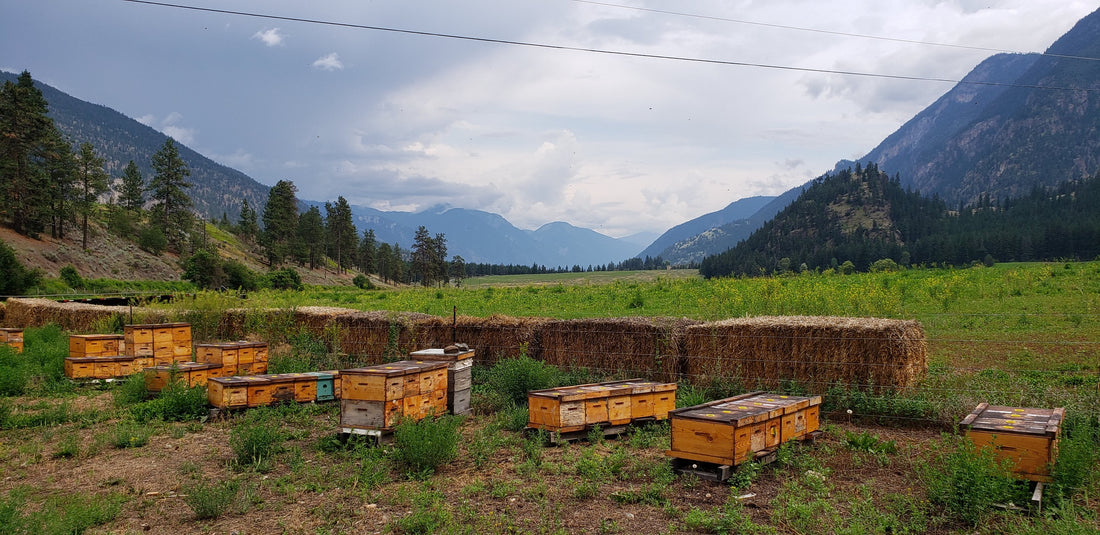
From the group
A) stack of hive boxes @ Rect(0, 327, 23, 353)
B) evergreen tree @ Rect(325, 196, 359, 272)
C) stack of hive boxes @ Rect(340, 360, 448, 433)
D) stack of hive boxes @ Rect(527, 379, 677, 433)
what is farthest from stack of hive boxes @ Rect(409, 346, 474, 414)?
evergreen tree @ Rect(325, 196, 359, 272)

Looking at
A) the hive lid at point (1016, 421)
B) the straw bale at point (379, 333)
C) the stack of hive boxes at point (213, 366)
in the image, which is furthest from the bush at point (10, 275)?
the hive lid at point (1016, 421)

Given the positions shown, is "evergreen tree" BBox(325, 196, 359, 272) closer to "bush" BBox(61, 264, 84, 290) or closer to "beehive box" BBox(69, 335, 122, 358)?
"bush" BBox(61, 264, 84, 290)

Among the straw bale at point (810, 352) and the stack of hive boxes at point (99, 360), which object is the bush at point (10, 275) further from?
the straw bale at point (810, 352)

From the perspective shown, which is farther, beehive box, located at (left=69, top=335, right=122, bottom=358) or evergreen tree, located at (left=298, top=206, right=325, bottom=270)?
evergreen tree, located at (left=298, top=206, right=325, bottom=270)

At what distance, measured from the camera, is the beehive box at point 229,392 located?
1137 centimetres

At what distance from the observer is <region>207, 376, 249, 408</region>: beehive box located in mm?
11367

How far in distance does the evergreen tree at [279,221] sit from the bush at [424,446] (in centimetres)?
8994

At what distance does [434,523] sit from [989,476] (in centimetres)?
544

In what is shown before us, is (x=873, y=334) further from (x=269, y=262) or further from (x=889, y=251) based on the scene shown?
(x=889, y=251)

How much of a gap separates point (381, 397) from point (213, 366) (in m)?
6.72

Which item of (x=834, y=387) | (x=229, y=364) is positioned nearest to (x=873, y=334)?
(x=834, y=387)

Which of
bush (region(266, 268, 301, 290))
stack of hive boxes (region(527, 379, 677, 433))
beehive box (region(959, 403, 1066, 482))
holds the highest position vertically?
bush (region(266, 268, 301, 290))

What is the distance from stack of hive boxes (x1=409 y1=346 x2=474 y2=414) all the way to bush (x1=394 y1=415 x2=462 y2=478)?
8.22ft

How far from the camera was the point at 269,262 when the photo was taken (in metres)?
99.2
